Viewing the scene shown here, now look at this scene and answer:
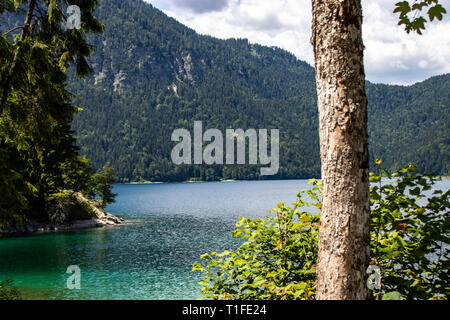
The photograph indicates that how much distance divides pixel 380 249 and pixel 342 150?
3.47 feet

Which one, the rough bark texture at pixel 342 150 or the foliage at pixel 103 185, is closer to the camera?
the rough bark texture at pixel 342 150

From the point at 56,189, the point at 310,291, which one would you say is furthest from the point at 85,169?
the point at 310,291

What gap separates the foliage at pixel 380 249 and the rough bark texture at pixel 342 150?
0.51 m

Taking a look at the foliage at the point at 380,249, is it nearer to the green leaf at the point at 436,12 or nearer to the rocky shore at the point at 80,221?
the green leaf at the point at 436,12

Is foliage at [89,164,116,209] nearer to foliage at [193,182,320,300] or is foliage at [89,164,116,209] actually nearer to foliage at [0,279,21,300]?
foliage at [0,279,21,300]

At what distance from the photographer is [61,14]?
31.7 feet

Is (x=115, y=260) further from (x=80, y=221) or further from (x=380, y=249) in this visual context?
(x=380, y=249)

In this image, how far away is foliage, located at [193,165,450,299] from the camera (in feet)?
10.6

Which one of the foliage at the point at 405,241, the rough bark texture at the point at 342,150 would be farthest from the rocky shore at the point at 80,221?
the rough bark texture at the point at 342,150

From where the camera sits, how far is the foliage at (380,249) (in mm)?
3219

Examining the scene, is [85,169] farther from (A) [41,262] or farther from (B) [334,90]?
(B) [334,90]

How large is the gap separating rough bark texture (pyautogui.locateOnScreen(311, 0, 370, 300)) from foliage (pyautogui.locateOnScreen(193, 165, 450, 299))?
20.2 inches

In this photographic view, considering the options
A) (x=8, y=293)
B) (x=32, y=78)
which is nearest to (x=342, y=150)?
(x=32, y=78)

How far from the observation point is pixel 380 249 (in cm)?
310
